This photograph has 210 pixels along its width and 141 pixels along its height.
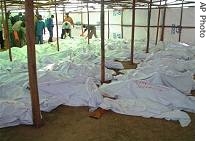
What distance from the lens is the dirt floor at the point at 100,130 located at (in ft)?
13.2

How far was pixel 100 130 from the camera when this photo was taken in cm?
427

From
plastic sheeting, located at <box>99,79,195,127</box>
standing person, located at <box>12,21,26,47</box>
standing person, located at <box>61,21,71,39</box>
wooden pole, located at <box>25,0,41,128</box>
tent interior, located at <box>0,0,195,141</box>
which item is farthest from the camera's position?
standing person, located at <box>61,21,71,39</box>

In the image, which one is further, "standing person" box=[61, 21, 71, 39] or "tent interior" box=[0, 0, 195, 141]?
"standing person" box=[61, 21, 71, 39]

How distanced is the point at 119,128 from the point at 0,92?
286cm

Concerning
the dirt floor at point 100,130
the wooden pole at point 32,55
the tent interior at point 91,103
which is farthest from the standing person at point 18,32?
the wooden pole at point 32,55

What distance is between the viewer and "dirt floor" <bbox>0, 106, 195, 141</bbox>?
158 inches

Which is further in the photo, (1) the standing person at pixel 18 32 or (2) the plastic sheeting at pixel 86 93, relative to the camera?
(1) the standing person at pixel 18 32

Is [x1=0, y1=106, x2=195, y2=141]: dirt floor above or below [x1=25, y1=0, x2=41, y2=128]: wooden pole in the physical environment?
below

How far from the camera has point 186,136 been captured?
4059 millimetres

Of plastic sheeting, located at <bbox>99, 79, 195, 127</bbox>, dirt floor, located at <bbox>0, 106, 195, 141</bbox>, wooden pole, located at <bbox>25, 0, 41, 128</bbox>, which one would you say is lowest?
dirt floor, located at <bbox>0, 106, 195, 141</bbox>

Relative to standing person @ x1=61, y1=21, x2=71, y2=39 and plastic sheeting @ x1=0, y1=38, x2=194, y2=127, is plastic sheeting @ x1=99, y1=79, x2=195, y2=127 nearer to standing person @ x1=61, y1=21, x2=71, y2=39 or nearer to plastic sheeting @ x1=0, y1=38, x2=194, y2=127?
plastic sheeting @ x1=0, y1=38, x2=194, y2=127

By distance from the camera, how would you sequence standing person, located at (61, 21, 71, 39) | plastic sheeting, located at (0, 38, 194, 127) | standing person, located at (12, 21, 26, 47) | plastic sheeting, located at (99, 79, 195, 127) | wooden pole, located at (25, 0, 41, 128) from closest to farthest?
wooden pole, located at (25, 0, 41, 128) < plastic sheeting, located at (0, 38, 194, 127) < plastic sheeting, located at (99, 79, 195, 127) < standing person, located at (12, 21, 26, 47) < standing person, located at (61, 21, 71, 39)

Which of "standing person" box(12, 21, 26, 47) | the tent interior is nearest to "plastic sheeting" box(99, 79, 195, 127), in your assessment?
the tent interior

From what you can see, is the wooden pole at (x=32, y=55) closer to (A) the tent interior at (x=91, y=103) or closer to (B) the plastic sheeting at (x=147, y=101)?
(A) the tent interior at (x=91, y=103)
